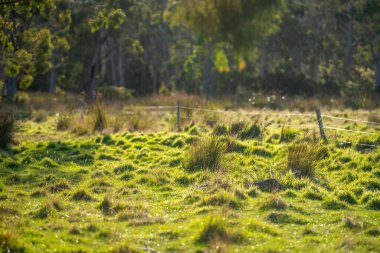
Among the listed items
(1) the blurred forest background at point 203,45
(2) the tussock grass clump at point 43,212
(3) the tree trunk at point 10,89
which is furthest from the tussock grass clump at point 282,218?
(3) the tree trunk at point 10,89

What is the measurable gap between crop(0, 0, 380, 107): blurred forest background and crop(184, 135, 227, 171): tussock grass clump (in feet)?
24.2

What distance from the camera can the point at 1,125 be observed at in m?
15.1

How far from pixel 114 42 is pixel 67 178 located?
29.4 meters

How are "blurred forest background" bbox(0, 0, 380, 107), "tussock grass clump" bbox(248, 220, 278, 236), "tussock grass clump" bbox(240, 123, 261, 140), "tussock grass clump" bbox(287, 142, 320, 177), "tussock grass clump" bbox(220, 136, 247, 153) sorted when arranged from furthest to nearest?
"blurred forest background" bbox(0, 0, 380, 107) → "tussock grass clump" bbox(240, 123, 261, 140) → "tussock grass clump" bbox(220, 136, 247, 153) → "tussock grass clump" bbox(287, 142, 320, 177) → "tussock grass clump" bbox(248, 220, 278, 236)

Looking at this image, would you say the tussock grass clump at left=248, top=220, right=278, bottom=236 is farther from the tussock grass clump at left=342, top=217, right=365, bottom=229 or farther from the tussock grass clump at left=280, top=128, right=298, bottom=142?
the tussock grass clump at left=280, top=128, right=298, bottom=142

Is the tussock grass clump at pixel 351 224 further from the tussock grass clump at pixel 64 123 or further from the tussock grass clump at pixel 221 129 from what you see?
the tussock grass clump at pixel 64 123

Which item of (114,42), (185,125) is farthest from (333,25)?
(185,125)

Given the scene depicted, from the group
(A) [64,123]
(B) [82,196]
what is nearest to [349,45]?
(A) [64,123]

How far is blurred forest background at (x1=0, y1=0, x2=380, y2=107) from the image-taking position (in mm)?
28375

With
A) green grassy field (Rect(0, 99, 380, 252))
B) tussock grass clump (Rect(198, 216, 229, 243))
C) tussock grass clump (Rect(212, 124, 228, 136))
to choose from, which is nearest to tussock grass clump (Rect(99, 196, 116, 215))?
green grassy field (Rect(0, 99, 380, 252))

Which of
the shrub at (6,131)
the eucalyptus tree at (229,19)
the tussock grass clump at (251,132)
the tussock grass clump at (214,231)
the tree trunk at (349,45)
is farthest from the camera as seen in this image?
the tree trunk at (349,45)

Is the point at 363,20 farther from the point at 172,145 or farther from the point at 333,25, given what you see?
the point at 172,145

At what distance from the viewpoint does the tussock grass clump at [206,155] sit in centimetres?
1234

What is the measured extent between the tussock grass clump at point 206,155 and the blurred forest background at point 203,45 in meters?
7.37
